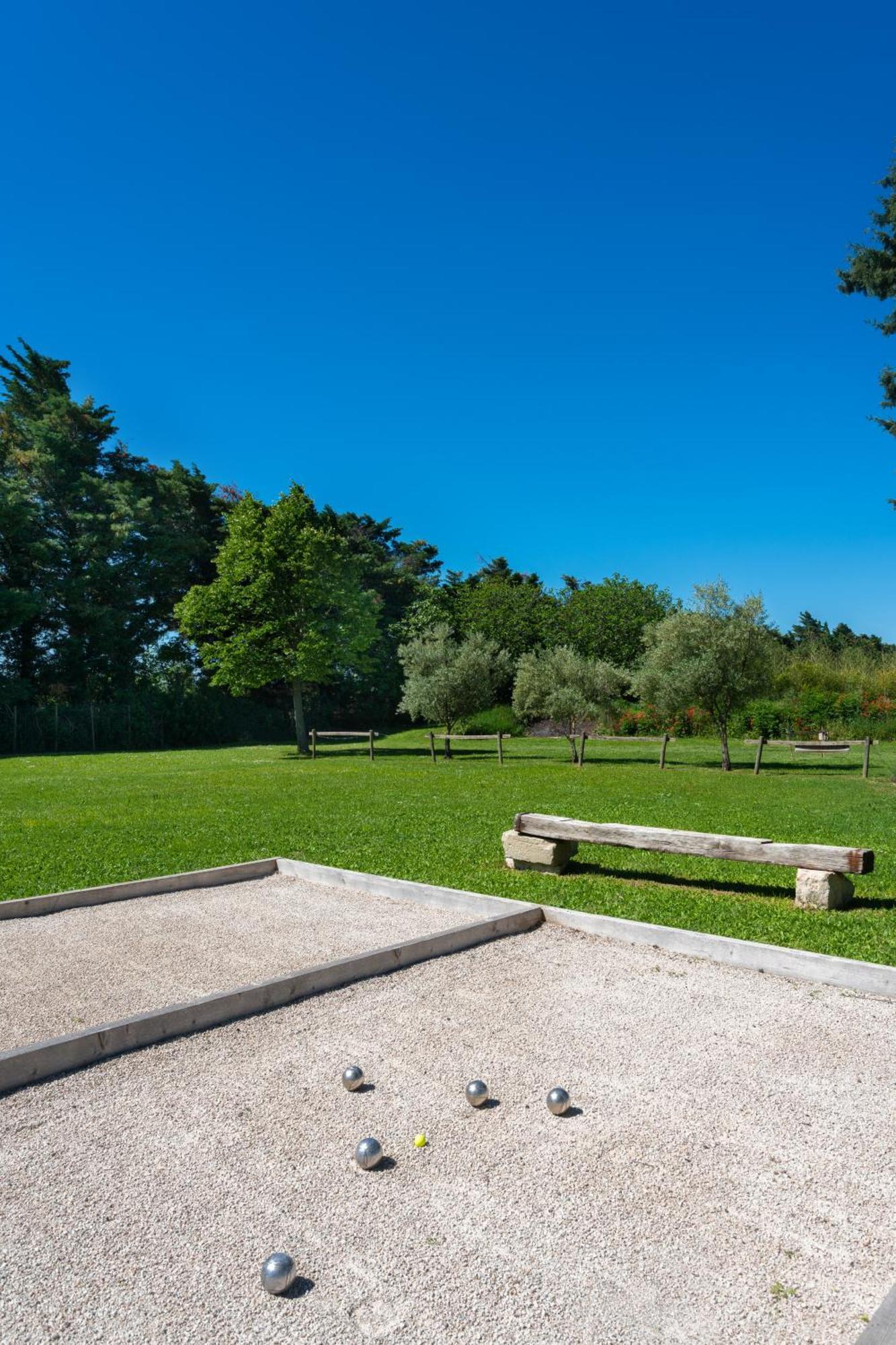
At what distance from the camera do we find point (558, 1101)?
11.5 feet

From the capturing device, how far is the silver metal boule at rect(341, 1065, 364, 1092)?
3732 mm

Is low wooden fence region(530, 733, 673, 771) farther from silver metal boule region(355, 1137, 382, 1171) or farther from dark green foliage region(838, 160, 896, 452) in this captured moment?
silver metal boule region(355, 1137, 382, 1171)

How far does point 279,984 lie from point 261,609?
25642 millimetres

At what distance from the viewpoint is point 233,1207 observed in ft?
9.53

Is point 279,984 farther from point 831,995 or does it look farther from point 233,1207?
point 831,995

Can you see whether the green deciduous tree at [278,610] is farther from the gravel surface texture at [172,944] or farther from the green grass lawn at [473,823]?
the gravel surface texture at [172,944]

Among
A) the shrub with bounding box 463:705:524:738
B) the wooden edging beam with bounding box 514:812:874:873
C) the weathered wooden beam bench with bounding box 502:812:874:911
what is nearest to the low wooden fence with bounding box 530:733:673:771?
the shrub with bounding box 463:705:524:738

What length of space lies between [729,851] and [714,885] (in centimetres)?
122

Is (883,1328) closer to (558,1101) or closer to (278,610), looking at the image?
(558,1101)

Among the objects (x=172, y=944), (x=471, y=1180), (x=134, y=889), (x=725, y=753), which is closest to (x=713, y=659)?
(x=725, y=753)

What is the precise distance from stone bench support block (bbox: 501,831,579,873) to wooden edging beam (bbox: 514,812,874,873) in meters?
0.14

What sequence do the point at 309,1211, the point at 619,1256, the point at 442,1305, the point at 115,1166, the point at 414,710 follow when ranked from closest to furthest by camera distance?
1. the point at 442,1305
2. the point at 619,1256
3. the point at 309,1211
4. the point at 115,1166
5. the point at 414,710

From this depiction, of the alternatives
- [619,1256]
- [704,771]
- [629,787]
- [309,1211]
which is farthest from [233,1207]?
[704,771]

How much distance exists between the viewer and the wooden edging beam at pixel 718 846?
6461 millimetres
